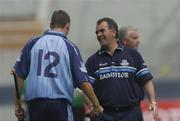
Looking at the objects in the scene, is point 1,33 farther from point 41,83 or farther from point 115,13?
point 41,83

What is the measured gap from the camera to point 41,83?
6664 mm

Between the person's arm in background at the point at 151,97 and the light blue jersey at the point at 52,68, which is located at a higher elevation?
the light blue jersey at the point at 52,68

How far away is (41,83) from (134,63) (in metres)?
1.39

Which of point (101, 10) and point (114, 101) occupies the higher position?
point (101, 10)

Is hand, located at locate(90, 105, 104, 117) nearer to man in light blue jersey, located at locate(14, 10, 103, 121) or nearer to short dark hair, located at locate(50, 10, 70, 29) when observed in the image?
man in light blue jersey, located at locate(14, 10, 103, 121)

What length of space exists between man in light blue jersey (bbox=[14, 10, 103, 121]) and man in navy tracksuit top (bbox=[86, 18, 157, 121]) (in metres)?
0.74

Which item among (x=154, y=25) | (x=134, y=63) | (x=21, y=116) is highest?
(x=154, y=25)

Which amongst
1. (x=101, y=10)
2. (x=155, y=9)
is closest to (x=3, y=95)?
(x=101, y=10)

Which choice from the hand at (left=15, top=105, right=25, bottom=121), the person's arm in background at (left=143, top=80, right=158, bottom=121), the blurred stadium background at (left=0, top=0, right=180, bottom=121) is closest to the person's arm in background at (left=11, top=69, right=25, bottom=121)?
the hand at (left=15, top=105, right=25, bottom=121)

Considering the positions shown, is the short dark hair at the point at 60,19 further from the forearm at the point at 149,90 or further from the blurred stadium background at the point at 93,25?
the blurred stadium background at the point at 93,25

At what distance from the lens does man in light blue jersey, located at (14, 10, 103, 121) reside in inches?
262

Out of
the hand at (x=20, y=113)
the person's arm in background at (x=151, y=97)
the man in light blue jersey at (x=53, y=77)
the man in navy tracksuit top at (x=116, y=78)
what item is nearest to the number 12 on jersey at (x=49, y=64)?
the man in light blue jersey at (x=53, y=77)

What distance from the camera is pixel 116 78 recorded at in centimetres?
756

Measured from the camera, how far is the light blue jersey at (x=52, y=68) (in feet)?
21.8
